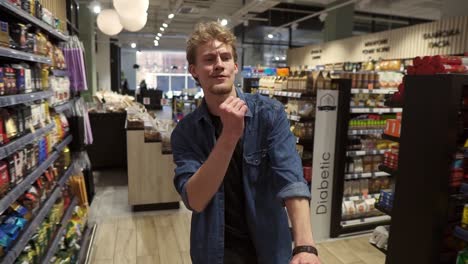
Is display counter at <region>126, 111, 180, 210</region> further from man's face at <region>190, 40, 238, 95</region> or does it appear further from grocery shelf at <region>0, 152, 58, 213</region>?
man's face at <region>190, 40, 238, 95</region>

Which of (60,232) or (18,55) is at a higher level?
(18,55)

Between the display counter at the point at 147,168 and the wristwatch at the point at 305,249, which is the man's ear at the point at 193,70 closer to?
the wristwatch at the point at 305,249

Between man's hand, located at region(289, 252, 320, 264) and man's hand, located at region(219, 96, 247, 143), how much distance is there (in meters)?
0.41

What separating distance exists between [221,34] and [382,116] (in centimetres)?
353

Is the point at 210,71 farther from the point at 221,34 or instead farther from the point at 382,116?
the point at 382,116

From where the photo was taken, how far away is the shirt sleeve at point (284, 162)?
1.23 m

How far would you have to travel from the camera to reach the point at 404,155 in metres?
2.70

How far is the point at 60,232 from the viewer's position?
2633 millimetres

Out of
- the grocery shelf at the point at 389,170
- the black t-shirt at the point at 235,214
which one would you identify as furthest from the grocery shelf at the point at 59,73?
the grocery shelf at the point at 389,170

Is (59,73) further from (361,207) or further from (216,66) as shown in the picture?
(361,207)

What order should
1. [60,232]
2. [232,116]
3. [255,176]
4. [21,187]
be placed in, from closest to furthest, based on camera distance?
[232,116], [255,176], [21,187], [60,232]

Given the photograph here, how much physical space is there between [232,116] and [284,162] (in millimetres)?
317

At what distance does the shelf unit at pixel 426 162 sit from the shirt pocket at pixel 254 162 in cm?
160

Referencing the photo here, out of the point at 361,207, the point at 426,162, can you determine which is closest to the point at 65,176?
the point at 426,162
